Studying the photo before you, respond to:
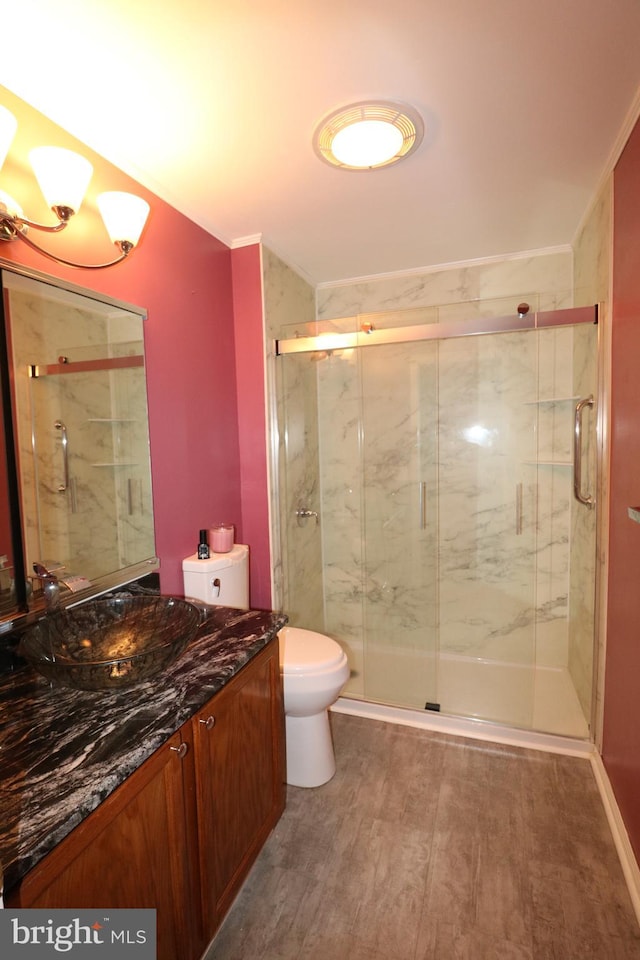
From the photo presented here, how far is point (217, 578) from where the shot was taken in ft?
6.59

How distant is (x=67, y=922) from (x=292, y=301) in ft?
8.95

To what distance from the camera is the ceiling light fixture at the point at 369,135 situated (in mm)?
1503

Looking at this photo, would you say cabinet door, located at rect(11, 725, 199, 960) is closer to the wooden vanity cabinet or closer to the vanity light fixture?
the wooden vanity cabinet

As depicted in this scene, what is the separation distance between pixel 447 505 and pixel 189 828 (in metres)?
2.22

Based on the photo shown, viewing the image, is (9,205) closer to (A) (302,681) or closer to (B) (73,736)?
(B) (73,736)

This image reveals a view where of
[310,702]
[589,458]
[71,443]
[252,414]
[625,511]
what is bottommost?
[310,702]

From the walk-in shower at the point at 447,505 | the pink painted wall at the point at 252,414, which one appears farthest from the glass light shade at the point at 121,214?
the walk-in shower at the point at 447,505

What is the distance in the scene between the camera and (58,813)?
2.57 feet

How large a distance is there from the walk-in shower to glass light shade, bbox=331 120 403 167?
853 millimetres

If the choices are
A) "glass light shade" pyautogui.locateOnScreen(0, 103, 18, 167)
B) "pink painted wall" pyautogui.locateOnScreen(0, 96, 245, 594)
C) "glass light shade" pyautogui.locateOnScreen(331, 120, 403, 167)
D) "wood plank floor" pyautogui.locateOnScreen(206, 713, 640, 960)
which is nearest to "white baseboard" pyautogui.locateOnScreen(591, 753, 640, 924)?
"wood plank floor" pyautogui.locateOnScreen(206, 713, 640, 960)

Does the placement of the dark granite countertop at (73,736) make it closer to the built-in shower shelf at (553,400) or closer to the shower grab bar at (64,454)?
the shower grab bar at (64,454)

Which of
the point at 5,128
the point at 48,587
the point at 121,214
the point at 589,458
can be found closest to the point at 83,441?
the point at 48,587

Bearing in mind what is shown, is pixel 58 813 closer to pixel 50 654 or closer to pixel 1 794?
pixel 1 794

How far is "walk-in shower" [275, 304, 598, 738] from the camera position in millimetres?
2621
